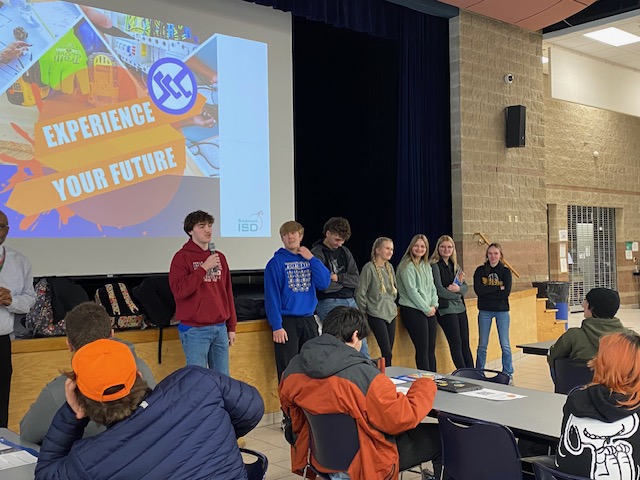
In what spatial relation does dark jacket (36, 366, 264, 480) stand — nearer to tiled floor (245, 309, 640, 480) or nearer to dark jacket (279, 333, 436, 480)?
dark jacket (279, 333, 436, 480)

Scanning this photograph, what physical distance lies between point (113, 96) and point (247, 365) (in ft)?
8.13

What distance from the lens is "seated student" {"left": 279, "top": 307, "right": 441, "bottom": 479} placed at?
2635 millimetres

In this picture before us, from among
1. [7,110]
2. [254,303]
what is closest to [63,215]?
[7,110]

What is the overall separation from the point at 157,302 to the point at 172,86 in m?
2.17

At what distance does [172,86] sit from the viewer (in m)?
6.00

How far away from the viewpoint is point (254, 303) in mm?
5438

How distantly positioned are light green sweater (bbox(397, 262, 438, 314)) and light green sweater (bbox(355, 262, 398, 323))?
286 millimetres

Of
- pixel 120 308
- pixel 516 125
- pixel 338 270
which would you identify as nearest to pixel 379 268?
pixel 338 270

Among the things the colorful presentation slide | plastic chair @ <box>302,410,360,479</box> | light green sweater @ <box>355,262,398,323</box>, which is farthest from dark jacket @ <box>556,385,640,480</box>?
the colorful presentation slide

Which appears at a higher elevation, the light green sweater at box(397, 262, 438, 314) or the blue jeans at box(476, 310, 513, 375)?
the light green sweater at box(397, 262, 438, 314)

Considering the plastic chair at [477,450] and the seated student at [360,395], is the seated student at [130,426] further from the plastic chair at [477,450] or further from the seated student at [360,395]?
the plastic chair at [477,450]

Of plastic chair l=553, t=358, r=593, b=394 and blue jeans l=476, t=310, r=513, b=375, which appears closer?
plastic chair l=553, t=358, r=593, b=394

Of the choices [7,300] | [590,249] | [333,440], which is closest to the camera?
[333,440]

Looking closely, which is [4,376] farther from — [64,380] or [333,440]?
[333,440]
